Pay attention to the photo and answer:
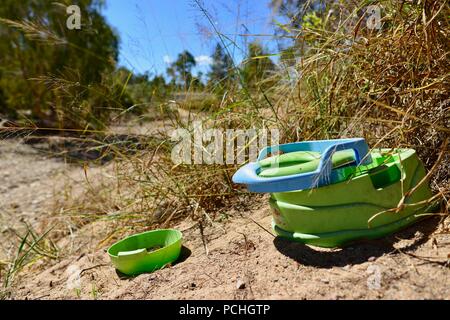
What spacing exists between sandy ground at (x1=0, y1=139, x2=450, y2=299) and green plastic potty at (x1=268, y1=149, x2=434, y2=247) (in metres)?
0.03

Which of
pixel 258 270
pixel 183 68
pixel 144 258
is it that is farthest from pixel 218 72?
pixel 258 270

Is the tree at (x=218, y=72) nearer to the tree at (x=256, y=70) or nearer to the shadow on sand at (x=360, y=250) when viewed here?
the tree at (x=256, y=70)

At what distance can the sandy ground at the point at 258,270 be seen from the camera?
0.87m

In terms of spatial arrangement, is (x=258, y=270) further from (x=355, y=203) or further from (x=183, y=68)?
(x=183, y=68)

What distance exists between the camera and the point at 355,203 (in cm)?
101

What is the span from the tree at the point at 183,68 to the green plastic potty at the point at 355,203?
1.01m

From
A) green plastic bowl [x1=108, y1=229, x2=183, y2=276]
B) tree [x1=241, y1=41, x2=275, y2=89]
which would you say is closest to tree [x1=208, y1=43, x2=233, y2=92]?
tree [x1=241, y1=41, x2=275, y2=89]

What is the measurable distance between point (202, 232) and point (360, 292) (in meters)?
0.72

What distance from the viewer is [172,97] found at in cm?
190

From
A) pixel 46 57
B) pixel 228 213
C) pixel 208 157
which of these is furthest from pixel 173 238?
pixel 46 57

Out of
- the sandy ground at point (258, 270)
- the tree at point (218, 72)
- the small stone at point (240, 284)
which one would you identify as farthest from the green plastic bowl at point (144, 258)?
the tree at point (218, 72)

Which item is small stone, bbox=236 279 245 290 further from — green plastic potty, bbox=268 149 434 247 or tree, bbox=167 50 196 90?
tree, bbox=167 50 196 90

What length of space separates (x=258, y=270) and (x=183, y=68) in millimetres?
1175

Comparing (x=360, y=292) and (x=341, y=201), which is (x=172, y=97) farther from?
(x=360, y=292)
